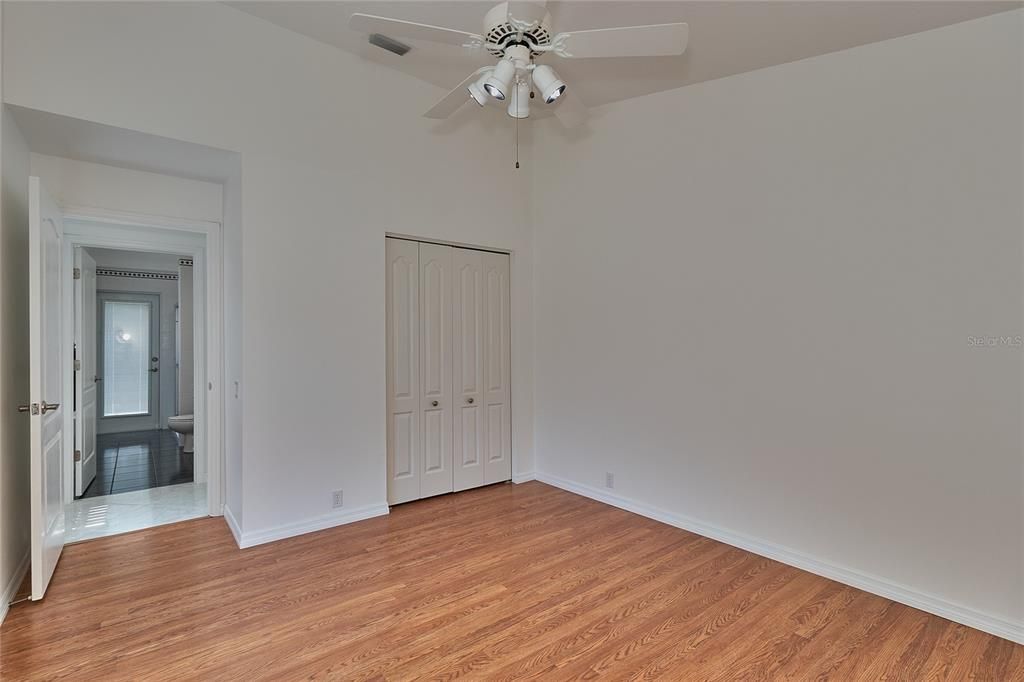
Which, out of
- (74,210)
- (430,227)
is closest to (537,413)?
(430,227)

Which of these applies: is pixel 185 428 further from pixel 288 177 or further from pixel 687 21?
pixel 687 21

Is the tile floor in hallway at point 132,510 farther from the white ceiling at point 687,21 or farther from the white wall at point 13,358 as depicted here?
the white ceiling at point 687,21

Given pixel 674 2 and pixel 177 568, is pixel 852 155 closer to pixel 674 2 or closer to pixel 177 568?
pixel 674 2

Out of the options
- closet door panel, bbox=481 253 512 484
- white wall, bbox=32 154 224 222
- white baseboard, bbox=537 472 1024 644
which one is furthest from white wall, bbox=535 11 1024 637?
white wall, bbox=32 154 224 222

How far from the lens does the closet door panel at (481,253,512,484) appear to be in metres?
4.43

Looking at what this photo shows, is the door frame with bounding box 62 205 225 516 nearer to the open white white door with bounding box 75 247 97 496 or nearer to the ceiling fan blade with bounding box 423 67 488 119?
the open white white door with bounding box 75 247 97 496

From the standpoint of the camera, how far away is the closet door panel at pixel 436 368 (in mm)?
4059

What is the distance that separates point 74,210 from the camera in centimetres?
316

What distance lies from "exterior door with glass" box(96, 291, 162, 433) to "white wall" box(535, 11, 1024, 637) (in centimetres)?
719

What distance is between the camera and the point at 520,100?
2.72 m

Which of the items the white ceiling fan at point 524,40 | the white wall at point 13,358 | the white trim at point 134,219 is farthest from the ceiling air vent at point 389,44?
the white wall at point 13,358

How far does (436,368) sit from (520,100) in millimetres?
2193

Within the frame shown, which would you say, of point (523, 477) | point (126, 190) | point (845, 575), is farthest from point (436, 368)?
point (845, 575)

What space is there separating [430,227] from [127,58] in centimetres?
201
